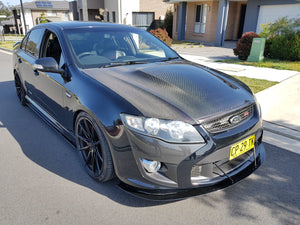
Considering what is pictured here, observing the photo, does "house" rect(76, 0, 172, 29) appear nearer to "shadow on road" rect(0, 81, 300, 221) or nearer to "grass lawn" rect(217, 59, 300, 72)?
"grass lawn" rect(217, 59, 300, 72)

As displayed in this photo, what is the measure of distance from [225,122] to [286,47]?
9.75 m

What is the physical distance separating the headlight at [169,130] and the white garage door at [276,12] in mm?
14926

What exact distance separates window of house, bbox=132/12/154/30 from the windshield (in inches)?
846

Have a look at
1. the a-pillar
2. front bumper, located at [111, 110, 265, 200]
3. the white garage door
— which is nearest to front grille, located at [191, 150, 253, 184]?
front bumper, located at [111, 110, 265, 200]

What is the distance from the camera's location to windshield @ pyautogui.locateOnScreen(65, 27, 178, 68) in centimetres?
315

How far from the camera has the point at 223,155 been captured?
7.30 ft

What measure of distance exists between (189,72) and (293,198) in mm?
1731

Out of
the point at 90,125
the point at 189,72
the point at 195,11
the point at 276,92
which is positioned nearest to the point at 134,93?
the point at 90,125

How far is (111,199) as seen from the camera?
99.7 inches

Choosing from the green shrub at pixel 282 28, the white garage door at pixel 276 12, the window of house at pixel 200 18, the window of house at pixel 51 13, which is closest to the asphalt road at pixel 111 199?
the green shrub at pixel 282 28

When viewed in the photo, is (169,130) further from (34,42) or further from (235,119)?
(34,42)

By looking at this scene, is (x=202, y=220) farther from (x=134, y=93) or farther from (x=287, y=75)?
(x=287, y=75)

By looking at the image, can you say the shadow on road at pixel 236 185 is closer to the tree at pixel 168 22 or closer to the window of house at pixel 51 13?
the tree at pixel 168 22

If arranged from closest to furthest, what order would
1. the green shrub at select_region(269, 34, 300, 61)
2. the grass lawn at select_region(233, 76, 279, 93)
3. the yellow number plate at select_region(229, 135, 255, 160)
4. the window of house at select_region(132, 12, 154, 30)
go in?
1. the yellow number plate at select_region(229, 135, 255, 160)
2. the grass lawn at select_region(233, 76, 279, 93)
3. the green shrub at select_region(269, 34, 300, 61)
4. the window of house at select_region(132, 12, 154, 30)
